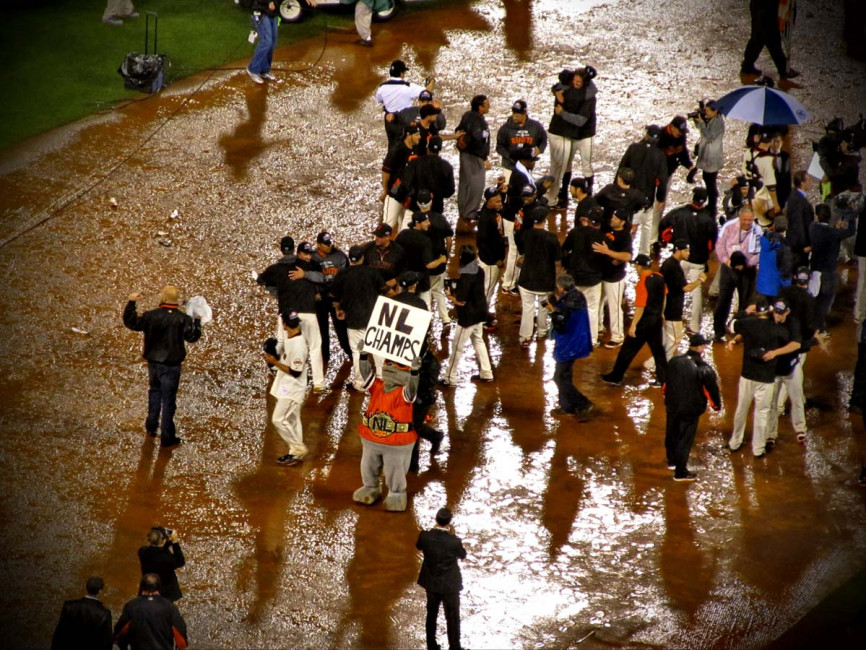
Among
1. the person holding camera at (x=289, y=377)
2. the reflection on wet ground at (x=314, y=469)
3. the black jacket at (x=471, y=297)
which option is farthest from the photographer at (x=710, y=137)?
the person holding camera at (x=289, y=377)

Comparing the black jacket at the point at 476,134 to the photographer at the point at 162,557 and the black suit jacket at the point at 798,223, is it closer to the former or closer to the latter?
the black suit jacket at the point at 798,223

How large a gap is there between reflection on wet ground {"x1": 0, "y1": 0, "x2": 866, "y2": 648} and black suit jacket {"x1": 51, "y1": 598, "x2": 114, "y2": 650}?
3.85 ft

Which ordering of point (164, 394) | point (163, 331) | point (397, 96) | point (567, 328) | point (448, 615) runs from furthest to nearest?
point (397, 96) → point (567, 328) → point (164, 394) → point (163, 331) → point (448, 615)

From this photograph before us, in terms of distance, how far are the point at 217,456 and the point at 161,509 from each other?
109 cm

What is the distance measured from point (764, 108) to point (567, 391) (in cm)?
550

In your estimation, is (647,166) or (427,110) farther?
(427,110)

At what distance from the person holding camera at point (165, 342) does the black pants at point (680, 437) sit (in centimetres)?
512

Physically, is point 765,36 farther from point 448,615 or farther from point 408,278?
point 448,615

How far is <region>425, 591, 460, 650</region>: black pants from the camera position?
10758mm

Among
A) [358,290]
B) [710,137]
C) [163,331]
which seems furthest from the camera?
[710,137]

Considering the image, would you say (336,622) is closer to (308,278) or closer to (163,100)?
(308,278)

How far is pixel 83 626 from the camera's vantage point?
10008mm

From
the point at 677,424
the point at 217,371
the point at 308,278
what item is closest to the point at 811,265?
the point at 677,424

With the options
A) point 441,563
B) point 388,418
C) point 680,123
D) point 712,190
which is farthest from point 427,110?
point 441,563
